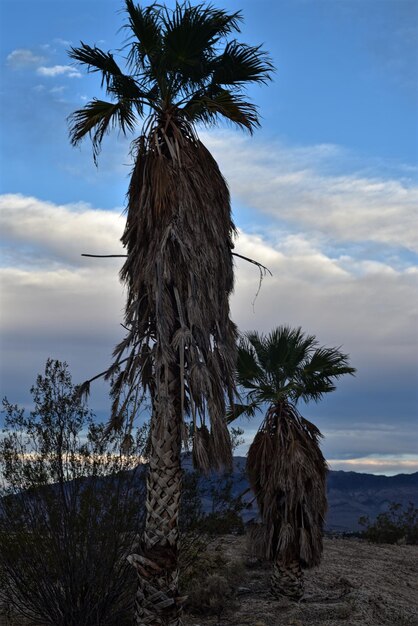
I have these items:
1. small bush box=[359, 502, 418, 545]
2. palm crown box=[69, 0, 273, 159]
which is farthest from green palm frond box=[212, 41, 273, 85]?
small bush box=[359, 502, 418, 545]

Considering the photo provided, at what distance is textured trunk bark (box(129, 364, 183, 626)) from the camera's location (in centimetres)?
1366

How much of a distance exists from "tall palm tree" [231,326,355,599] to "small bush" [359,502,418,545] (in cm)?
1541

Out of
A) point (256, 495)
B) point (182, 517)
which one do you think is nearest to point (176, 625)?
point (182, 517)

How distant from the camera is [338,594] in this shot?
21.5 meters

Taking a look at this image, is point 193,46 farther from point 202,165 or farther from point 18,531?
point 18,531

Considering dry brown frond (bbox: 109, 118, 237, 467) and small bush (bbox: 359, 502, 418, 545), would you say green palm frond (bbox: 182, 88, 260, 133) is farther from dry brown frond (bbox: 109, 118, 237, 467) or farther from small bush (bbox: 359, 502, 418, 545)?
small bush (bbox: 359, 502, 418, 545)

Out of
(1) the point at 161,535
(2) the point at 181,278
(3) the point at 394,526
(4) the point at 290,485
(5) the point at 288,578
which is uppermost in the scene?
(2) the point at 181,278

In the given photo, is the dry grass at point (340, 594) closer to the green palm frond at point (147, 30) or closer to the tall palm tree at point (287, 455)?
the tall palm tree at point (287, 455)

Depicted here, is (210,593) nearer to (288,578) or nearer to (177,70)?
(288,578)

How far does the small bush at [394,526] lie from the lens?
3409 cm

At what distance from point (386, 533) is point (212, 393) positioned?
74.6 feet

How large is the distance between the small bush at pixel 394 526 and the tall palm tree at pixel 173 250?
22.0 m

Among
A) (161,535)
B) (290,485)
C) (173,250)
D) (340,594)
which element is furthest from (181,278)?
(340,594)

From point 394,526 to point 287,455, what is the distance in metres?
17.7
